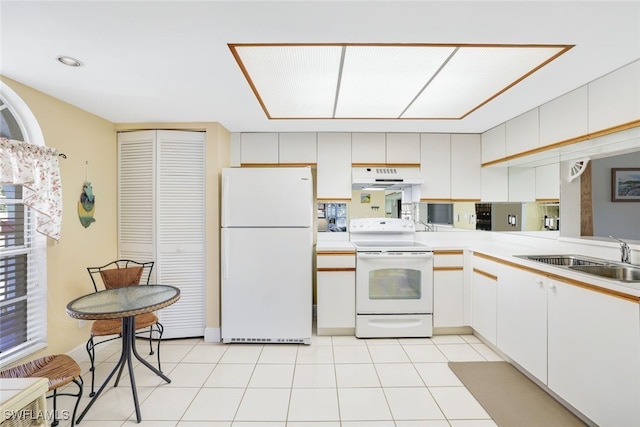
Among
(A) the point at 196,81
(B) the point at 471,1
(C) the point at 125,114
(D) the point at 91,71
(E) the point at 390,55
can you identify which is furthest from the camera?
(C) the point at 125,114

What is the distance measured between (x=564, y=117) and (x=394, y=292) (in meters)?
2.14

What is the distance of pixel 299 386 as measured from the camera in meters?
2.35

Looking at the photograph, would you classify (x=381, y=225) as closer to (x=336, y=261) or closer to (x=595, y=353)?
(x=336, y=261)

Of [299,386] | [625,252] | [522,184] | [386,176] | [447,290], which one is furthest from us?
[386,176]

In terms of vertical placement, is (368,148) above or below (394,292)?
above

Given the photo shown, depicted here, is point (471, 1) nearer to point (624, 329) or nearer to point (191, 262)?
point (624, 329)

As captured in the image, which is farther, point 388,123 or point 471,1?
point 388,123

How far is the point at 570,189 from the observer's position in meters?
2.71

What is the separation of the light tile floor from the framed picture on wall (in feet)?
5.56

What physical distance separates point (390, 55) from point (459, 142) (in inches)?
86.8

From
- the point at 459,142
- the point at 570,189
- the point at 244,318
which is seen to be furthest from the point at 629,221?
the point at 244,318

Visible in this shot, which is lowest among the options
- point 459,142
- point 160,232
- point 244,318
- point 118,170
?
point 244,318

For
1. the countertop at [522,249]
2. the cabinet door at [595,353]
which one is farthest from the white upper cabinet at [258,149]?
the cabinet door at [595,353]

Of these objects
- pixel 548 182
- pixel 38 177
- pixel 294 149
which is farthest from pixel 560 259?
pixel 38 177
